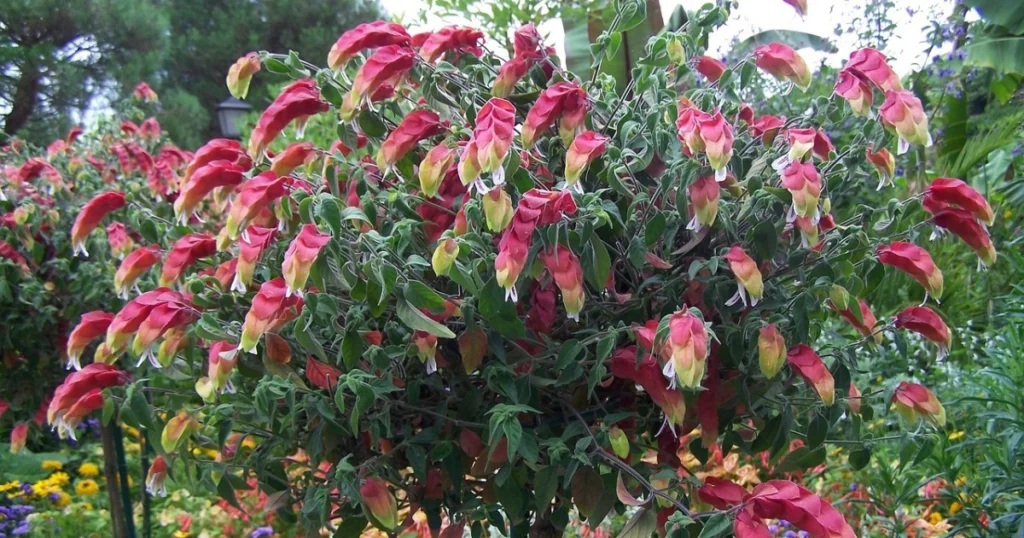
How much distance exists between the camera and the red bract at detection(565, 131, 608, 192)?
4.14ft

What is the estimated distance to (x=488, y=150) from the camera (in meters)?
1.18

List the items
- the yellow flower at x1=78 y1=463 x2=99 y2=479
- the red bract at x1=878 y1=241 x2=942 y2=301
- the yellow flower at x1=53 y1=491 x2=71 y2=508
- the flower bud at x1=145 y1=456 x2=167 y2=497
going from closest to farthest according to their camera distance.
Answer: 1. the red bract at x1=878 y1=241 x2=942 y2=301
2. the flower bud at x1=145 y1=456 x2=167 y2=497
3. the yellow flower at x1=53 y1=491 x2=71 y2=508
4. the yellow flower at x1=78 y1=463 x2=99 y2=479

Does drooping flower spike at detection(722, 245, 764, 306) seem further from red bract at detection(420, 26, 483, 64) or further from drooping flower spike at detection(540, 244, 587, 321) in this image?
red bract at detection(420, 26, 483, 64)

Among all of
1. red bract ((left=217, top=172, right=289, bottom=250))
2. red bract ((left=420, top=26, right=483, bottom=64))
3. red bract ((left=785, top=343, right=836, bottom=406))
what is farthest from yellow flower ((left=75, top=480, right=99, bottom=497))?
red bract ((left=785, top=343, right=836, bottom=406))

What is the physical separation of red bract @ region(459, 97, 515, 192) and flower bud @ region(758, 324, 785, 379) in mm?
458

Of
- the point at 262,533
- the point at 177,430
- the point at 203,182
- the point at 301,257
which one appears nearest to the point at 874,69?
the point at 301,257

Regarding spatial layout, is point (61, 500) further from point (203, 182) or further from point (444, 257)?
point (444, 257)

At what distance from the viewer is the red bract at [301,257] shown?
1179 mm

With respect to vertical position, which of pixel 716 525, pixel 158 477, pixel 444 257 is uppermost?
pixel 444 257

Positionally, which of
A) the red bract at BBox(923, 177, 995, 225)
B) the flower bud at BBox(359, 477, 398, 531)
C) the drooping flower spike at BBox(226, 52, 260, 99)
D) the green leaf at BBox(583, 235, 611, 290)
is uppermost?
the drooping flower spike at BBox(226, 52, 260, 99)

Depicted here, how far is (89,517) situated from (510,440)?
3.42 m

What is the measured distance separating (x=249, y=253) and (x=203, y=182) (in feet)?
0.92

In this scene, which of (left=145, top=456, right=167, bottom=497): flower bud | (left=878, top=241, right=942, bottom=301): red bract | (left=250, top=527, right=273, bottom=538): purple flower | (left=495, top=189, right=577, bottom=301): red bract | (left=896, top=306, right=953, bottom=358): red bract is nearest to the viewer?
Result: (left=495, top=189, right=577, bottom=301): red bract

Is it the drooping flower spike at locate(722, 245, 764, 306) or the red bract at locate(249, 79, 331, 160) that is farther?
the red bract at locate(249, 79, 331, 160)
